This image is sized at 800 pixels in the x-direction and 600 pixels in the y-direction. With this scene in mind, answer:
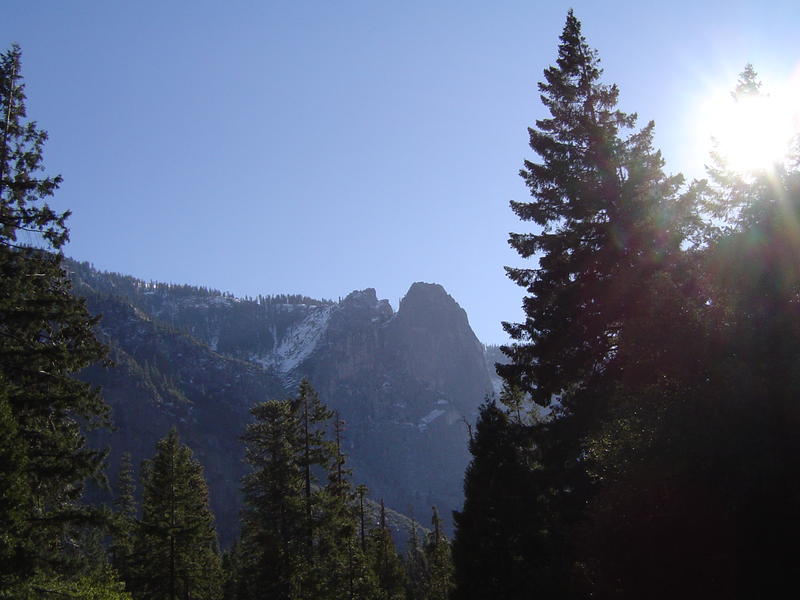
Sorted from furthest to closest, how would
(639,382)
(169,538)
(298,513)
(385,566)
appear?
(385,566), (298,513), (169,538), (639,382)

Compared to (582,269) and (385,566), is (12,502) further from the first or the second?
(385,566)

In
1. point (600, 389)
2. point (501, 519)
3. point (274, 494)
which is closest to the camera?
point (600, 389)

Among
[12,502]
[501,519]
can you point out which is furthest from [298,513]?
[12,502]

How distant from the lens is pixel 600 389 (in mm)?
16406

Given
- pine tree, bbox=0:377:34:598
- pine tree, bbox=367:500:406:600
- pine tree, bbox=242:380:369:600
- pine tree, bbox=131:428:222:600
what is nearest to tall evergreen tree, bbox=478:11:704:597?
pine tree, bbox=242:380:369:600

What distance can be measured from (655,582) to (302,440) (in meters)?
23.0

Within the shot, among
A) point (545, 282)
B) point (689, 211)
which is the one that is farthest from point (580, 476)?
point (689, 211)

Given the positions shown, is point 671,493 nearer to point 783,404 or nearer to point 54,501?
point 783,404

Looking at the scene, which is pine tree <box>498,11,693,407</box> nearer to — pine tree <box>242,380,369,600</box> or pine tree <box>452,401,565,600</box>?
pine tree <box>452,401,565,600</box>

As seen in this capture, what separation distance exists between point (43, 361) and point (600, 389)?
14302 millimetres

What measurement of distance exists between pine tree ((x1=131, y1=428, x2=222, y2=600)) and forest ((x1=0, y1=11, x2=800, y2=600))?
7.93 meters

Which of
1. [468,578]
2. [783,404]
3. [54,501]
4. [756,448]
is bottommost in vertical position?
[468,578]

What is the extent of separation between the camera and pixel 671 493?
36.0ft

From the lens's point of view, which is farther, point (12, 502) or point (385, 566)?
point (385, 566)
